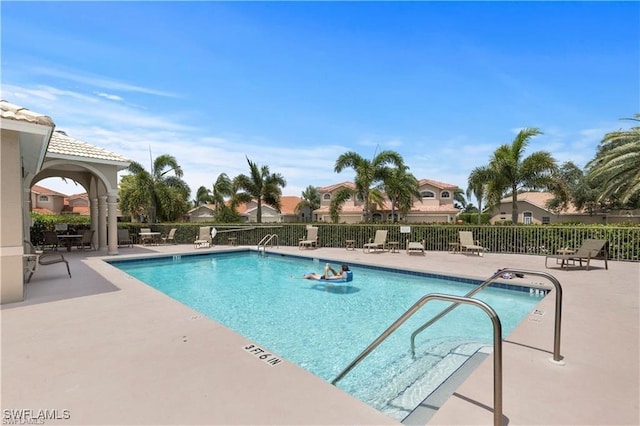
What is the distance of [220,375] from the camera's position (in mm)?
3264

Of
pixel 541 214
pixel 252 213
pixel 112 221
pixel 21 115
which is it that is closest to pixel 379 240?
pixel 112 221

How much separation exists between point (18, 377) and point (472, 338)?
6.56 meters

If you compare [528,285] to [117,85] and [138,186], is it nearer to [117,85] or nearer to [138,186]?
[117,85]

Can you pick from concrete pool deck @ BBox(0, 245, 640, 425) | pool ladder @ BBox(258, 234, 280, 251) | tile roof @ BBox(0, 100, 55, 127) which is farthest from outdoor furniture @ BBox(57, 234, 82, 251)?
concrete pool deck @ BBox(0, 245, 640, 425)

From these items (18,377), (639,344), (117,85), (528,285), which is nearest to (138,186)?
(117,85)

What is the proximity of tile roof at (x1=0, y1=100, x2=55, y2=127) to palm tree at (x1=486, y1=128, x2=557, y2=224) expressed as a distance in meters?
20.0

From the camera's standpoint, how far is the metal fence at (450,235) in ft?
41.4

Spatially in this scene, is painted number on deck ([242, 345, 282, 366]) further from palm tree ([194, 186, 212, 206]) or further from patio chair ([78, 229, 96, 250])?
palm tree ([194, 186, 212, 206])

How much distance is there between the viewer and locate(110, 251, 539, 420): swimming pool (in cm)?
455

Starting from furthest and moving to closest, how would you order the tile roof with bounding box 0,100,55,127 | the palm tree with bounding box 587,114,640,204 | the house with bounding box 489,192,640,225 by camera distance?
the house with bounding box 489,192,640,225 < the palm tree with bounding box 587,114,640,204 < the tile roof with bounding box 0,100,55,127

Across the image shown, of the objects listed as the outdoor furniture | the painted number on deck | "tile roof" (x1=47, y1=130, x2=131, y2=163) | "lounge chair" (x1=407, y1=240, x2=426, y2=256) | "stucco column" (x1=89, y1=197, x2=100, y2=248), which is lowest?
"lounge chair" (x1=407, y1=240, x2=426, y2=256)

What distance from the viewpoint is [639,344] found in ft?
14.0

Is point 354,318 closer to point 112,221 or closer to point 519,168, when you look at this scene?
point 112,221

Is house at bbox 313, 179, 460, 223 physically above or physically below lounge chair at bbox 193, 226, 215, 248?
above
